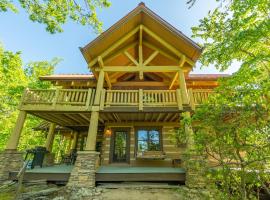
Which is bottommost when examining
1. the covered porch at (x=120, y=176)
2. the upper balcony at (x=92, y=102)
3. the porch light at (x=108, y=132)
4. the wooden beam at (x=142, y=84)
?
the covered porch at (x=120, y=176)

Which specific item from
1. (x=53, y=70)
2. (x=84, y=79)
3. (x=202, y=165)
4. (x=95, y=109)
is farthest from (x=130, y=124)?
(x=53, y=70)

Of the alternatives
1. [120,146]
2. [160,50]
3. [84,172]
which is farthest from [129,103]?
[160,50]

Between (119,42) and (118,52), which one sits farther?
(118,52)

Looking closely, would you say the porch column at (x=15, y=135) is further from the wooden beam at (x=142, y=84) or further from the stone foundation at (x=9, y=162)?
the wooden beam at (x=142, y=84)

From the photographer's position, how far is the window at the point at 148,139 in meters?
10.1

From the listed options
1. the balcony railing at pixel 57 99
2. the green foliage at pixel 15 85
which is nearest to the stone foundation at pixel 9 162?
the balcony railing at pixel 57 99

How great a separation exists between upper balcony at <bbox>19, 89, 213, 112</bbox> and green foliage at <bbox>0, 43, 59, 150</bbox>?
9718 mm

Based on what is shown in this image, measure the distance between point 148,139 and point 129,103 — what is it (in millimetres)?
3213

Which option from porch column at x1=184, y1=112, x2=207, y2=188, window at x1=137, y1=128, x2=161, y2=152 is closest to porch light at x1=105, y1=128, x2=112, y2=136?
window at x1=137, y1=128, x2=161, y2=152

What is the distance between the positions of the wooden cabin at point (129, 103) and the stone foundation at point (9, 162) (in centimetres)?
28

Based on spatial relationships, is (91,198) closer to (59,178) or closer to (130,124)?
(59,178)

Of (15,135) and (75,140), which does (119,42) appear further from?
(75,140)

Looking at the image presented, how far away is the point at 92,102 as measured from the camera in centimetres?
855

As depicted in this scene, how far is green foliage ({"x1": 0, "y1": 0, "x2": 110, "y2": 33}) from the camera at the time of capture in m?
6.68
